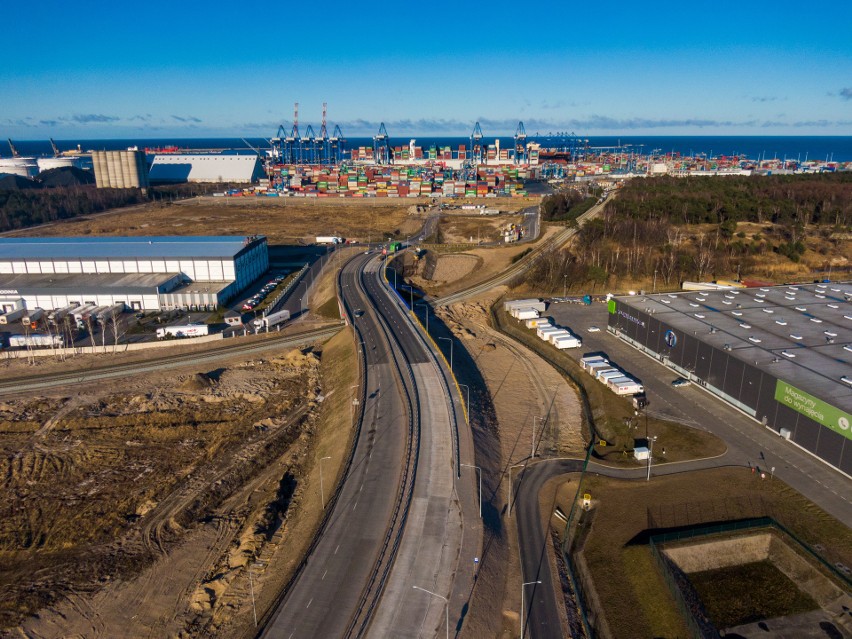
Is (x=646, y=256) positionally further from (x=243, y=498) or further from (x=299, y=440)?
(x=243, y=498)

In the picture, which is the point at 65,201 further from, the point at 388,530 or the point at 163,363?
the point at 388,530

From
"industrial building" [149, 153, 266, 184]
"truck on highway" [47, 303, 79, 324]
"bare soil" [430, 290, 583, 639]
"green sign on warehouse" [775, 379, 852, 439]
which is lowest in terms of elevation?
"bare soil" [430, 290, 583, 639]

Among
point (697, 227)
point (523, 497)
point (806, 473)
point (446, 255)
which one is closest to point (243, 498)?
point (523, 497)

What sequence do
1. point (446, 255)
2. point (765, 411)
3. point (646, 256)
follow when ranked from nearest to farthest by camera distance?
point (765, 411) → point (646, 256) → point (446, 255)

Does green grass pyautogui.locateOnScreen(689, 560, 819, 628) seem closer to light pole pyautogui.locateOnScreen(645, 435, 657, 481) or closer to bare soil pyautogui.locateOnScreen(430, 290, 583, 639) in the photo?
light pole pyautogui.locateOnScreen(645, 435, 657, 481)

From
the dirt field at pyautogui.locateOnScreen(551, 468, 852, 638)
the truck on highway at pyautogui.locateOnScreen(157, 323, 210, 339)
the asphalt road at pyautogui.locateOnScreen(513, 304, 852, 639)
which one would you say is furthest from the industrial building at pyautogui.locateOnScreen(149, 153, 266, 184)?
the dirt field at pyautogui.locateOnScreen(551, 468, 852, 638)

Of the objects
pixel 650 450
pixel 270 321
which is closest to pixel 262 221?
pixel 270 321

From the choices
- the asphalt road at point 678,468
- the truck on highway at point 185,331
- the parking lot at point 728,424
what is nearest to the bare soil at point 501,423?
the asphalt road at point 678,468
